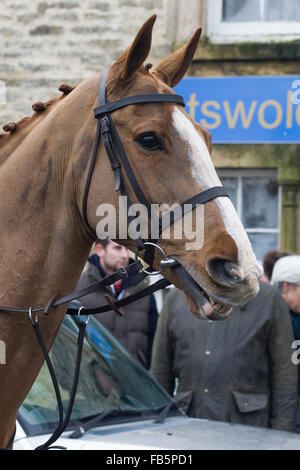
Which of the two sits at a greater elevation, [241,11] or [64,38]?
[241,11]

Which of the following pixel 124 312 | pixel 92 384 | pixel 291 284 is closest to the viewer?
pixel 92 384

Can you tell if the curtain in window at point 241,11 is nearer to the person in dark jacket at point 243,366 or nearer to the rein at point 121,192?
the person in dark jacket at point 243,366

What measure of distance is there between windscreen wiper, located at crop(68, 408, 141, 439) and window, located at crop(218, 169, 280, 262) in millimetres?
5808

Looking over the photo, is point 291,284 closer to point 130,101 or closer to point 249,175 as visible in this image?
point 130,101

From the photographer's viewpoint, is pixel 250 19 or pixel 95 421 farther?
pixel 250 19

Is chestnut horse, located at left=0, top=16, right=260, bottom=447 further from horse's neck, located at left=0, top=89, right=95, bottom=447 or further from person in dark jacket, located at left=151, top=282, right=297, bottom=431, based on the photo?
person in dark jacket, located at left=151, top=282, right=297, bottom=431

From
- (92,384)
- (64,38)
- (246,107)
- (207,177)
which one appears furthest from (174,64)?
(64,38)

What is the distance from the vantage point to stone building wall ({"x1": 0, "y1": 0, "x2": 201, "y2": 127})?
995 cm

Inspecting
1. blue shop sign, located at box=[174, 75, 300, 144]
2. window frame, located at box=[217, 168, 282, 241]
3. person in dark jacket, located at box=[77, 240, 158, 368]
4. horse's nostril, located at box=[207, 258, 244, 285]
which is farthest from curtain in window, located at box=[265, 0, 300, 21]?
horse's nostril, located at box=[207, 258, 244, 285]

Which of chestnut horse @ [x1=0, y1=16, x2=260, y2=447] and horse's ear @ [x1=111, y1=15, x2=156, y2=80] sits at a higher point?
horse's ear @ [x1=111, y1=15, x2=156, y2=80]

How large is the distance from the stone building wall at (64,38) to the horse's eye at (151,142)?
290 inches

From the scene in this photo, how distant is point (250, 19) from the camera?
1013cm

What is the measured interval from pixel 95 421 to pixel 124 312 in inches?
83.6

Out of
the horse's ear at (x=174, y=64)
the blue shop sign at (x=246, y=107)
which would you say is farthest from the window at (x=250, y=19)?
the horse's ear at (x=174, y=64)
